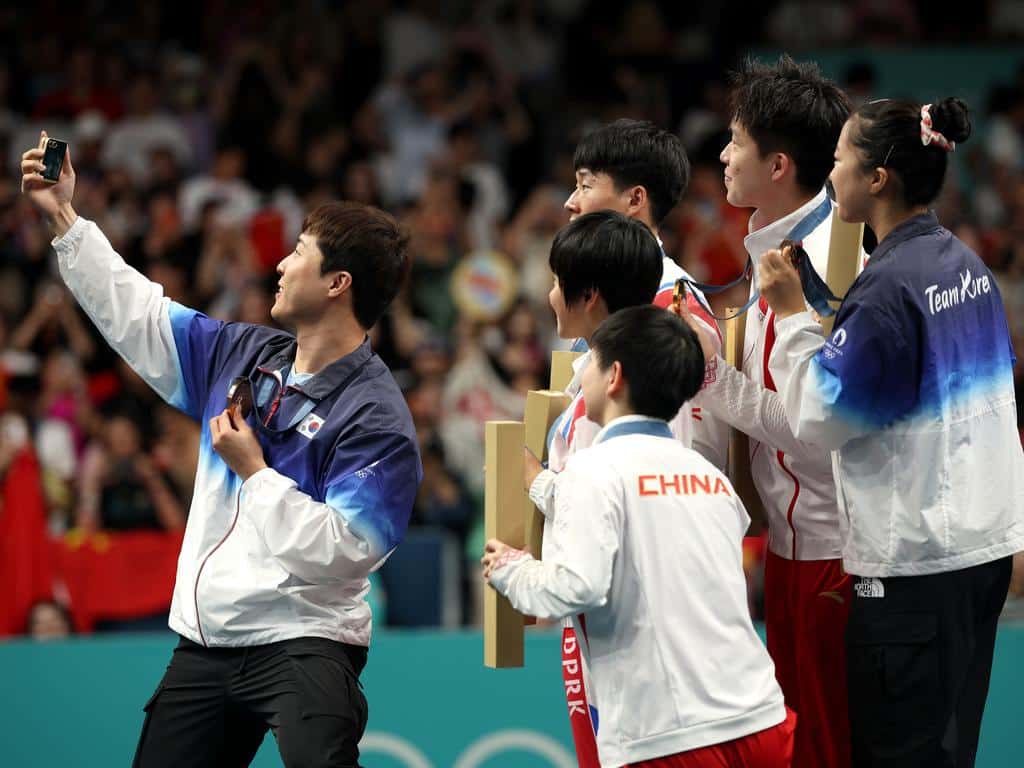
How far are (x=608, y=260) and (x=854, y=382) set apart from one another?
69 centimetres

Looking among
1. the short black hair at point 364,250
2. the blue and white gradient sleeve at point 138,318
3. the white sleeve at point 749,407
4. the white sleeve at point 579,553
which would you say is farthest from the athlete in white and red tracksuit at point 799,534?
the blue and white gradient sleeve at point 138,318

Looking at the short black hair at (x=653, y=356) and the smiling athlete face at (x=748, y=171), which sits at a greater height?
the smiling athlete face at (x=748, y=171)

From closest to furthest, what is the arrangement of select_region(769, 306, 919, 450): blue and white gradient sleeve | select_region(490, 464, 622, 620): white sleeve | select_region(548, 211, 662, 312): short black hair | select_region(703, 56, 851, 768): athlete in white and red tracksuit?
select_region(490, 464, 622, 620): white sleeve < select_region(769, 306, 919, 450): blue and white gradient sleeve < select_region(548, 211, 662, 312): short black hair < select_region(703, 56, 851, 768): athlete in white and red tracksuit

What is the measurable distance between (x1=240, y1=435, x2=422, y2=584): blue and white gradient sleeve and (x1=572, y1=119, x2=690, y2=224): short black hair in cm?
100

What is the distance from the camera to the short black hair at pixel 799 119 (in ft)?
13.5

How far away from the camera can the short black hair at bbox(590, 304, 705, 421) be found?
11.2ft

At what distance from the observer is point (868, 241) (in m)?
4.33

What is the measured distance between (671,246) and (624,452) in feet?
23.5

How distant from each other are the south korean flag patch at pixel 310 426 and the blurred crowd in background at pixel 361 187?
372 cm

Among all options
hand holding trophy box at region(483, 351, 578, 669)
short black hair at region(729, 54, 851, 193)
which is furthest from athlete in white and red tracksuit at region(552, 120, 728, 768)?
hand holding trophy box at region(483, 351, 578, 669)

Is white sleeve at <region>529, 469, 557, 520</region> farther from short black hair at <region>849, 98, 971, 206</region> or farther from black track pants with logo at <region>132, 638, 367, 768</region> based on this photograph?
short black hair at <region>849, 98, 971, 206</region>

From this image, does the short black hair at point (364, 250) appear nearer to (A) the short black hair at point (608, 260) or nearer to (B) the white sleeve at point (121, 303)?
(B) the white sleeve at point (121, 303)

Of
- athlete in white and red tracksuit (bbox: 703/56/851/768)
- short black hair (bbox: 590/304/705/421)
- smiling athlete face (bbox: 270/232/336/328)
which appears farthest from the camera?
smiling athlete face (bbox: 270/232/336/328)

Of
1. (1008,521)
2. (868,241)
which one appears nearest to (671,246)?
(868,241)
